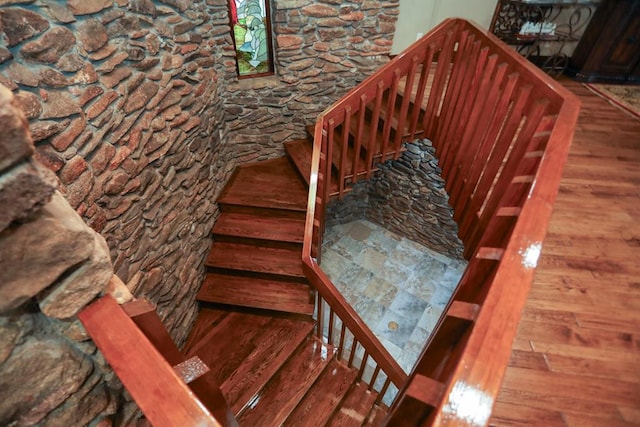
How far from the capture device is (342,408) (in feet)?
7.88

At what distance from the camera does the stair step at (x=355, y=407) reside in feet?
7.61

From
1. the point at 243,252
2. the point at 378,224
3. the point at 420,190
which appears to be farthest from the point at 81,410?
the point at 378,224

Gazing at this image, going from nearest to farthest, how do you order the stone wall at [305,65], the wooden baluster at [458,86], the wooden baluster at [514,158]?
the wooden baluster at [514,158], the wooden baluster at [458,86], the stone wall at [305,65]

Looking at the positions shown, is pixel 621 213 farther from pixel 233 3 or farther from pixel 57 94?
pixel 233 3

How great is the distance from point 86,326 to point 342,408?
2.21 meters

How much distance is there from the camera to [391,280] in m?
4.09

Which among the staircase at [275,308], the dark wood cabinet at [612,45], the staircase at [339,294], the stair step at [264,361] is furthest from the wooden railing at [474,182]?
the dark wood cabinet at [612,45]

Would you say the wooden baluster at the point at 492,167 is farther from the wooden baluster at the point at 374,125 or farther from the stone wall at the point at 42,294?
the stone wall at the point at 42,294

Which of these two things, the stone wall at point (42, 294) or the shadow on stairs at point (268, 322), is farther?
the shadow on stairs at point (268, 322)

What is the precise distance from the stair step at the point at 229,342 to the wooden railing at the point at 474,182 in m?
1.10

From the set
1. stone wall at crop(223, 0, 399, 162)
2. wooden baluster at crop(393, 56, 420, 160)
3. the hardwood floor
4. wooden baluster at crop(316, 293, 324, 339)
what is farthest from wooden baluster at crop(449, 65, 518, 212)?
stone wall at crop(223, 0, 399, 162)

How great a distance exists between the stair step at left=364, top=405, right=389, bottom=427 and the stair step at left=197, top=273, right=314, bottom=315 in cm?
93

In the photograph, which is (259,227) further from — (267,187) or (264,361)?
(264,361)

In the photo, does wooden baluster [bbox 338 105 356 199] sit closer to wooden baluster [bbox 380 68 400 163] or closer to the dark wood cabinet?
wooden baluster [bbox 380 68 400 163]
